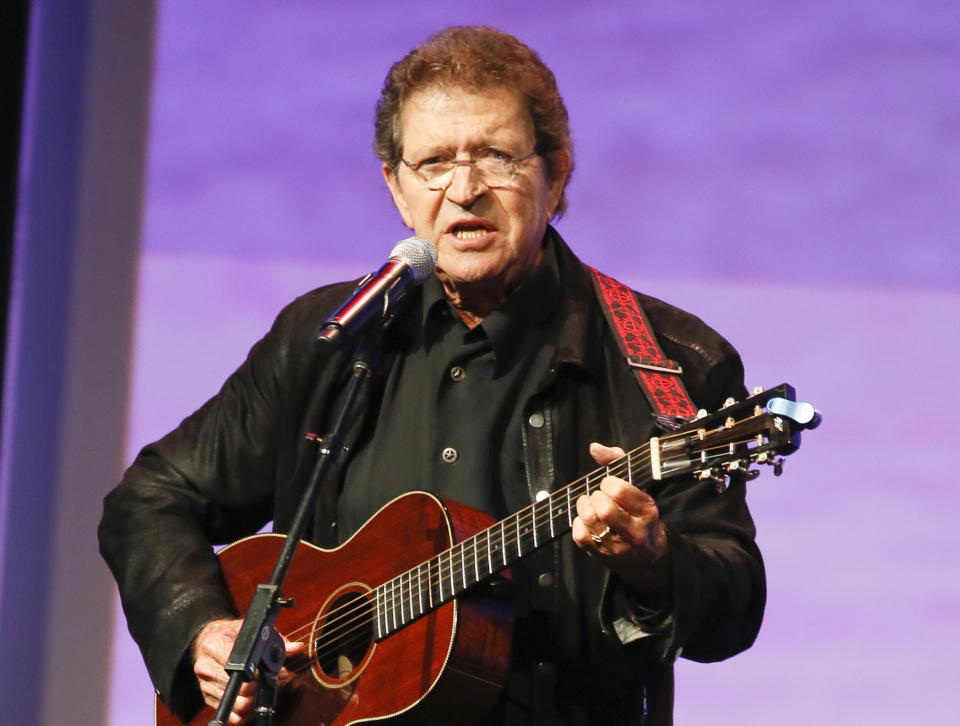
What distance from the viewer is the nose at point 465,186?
2.77 meters

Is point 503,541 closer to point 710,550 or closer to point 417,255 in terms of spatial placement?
point 710,550

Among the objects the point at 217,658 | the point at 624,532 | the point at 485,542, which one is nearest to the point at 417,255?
the point at 485,542

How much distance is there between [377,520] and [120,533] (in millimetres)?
744

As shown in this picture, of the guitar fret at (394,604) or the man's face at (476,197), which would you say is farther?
the man's face at (476,197)

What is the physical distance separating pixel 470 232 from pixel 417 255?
18.6 inches

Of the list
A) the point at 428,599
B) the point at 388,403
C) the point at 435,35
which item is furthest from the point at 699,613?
the point at 435,35

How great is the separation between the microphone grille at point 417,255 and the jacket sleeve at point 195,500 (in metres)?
0.72

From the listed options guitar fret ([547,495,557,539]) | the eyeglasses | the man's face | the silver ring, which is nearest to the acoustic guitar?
guitar fret ([547,495,557,539])

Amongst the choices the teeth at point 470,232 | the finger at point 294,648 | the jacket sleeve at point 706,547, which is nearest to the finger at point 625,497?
the jacket sleeve at point 706,547

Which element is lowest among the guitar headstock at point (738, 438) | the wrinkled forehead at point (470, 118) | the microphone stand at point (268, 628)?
the microphone stand at point (268, 628)

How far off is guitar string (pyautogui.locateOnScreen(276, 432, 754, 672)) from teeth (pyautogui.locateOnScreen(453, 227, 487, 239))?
74 cm

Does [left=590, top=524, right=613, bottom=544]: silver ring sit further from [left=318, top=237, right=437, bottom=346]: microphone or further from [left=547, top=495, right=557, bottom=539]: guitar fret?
[left=318, top=237, right=437, bottom=346]: microphone

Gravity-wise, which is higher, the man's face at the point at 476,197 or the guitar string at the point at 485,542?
the man's face at the point at 476,197

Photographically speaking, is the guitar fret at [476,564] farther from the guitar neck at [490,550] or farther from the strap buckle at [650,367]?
the strap buckle at [650,367]
